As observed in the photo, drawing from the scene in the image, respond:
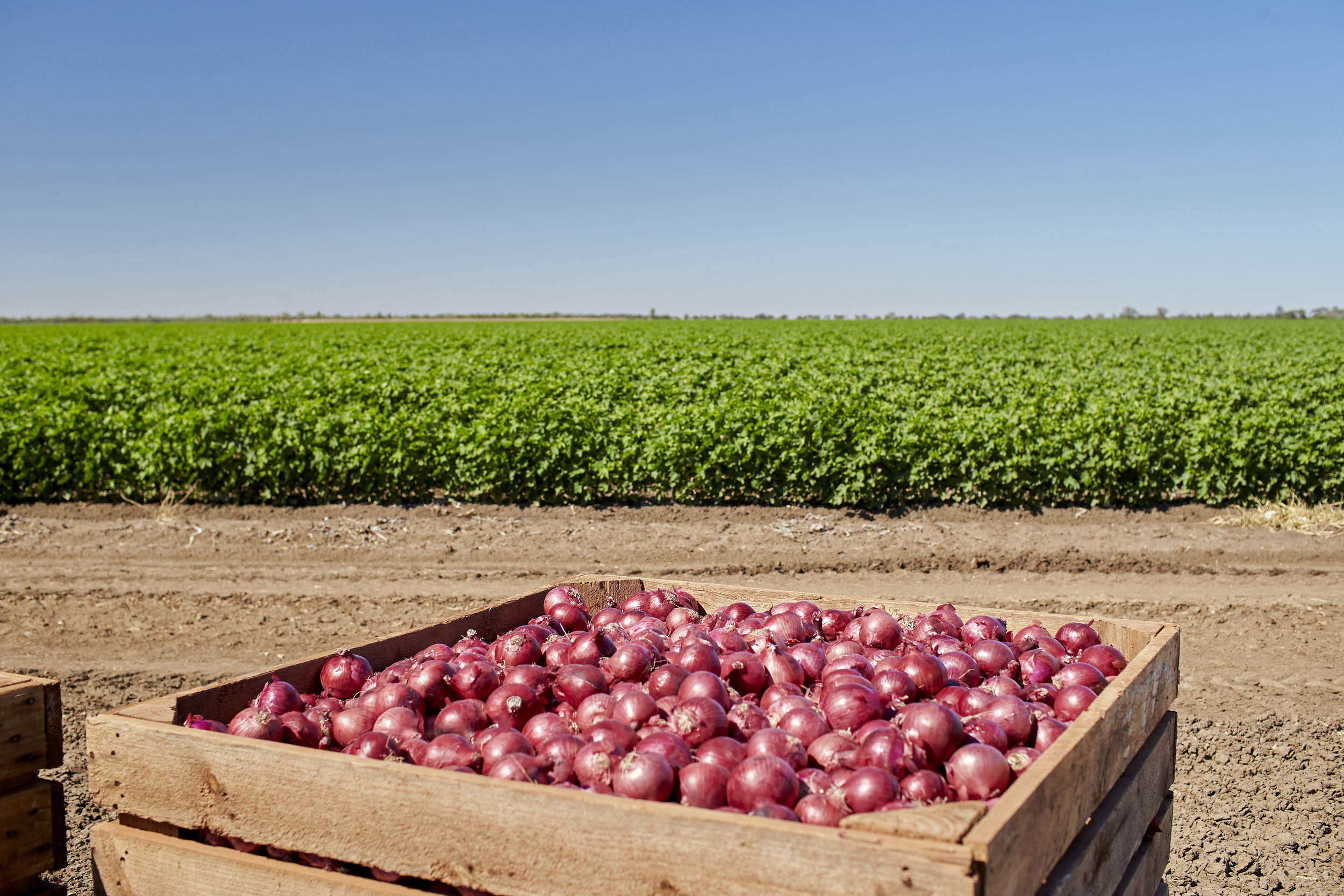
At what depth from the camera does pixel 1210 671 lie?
5.96m

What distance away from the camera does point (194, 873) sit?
6.35 feet

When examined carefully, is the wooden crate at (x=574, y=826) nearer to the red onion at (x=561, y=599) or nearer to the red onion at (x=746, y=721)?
the red onion at (x=746, y=721)

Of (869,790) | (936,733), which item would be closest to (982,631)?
(936,733)

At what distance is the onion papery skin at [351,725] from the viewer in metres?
2.23

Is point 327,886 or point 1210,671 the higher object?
point 327,886

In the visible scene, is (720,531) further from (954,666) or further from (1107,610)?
(954,666)

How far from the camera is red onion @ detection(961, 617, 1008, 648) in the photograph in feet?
9.32

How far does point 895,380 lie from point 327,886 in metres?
17.1

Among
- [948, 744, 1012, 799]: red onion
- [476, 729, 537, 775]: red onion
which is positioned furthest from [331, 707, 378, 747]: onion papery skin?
[948, 744, 1012, 799]: red onion

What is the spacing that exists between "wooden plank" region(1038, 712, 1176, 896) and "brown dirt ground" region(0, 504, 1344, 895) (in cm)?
109

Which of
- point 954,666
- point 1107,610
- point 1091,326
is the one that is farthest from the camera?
point 1091,326

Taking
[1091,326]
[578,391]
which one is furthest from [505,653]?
[1091,326]

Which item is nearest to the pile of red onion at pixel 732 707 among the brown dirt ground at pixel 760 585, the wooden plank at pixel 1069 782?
the wooden plank at pixel 1069 782

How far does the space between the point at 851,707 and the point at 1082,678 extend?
0.72 m
